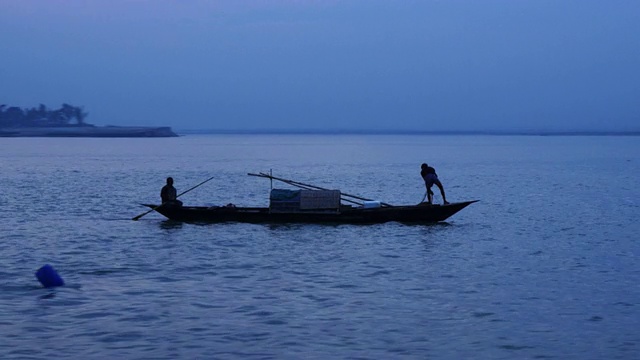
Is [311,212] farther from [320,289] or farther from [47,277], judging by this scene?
[47,277]

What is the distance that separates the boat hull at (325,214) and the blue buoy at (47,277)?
358 inches

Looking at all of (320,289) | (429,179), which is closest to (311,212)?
(429,179)

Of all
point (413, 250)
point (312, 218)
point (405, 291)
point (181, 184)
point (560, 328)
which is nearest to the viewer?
point (560, 328)

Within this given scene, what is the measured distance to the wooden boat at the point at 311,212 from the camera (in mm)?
23719

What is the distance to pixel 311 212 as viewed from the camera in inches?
936

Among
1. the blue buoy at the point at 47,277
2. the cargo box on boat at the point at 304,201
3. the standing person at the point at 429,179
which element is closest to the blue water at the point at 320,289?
the blue buoy at the point at 47,277

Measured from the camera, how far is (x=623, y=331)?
11922mm

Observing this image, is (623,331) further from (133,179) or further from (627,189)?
(133,179)

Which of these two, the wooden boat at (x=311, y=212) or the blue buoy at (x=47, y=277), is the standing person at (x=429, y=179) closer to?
the wooden boat at (x=311, y=212)

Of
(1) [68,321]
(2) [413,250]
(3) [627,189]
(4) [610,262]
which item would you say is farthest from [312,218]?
(3) [627,189]

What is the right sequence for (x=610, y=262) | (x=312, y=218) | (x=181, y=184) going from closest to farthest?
1. (x=610, y=262)
2. (x=312, y=218)
3. (x=181, y=184)

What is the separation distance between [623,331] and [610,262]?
6940 mm

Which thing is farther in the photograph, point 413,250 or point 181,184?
point 181,184

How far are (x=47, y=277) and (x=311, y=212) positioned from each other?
10.3m
